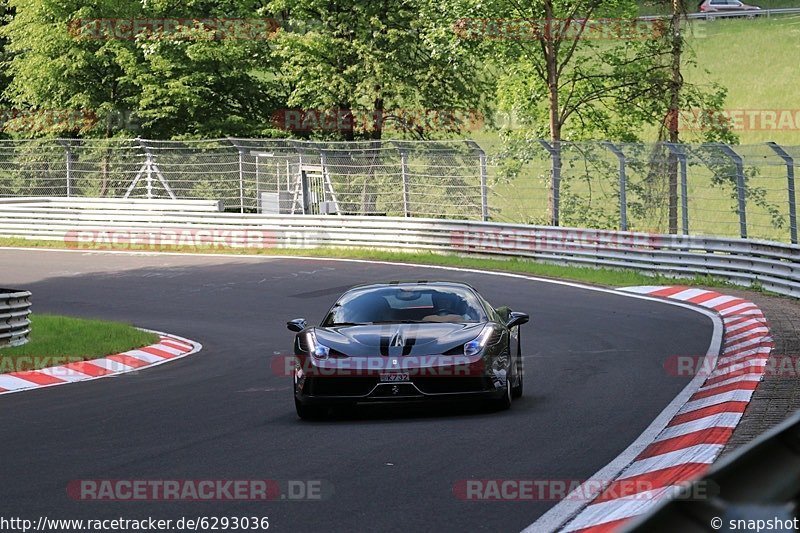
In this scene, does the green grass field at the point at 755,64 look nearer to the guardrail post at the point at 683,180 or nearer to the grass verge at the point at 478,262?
the grass verge at the point at 478,262

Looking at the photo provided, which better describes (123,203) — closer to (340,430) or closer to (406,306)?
(406,306)

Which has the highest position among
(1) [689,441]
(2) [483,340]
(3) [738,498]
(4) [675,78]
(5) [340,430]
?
(4) [675,78]

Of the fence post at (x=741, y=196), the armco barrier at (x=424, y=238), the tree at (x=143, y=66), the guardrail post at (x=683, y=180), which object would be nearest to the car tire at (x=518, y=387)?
the armco barrier at (x=424, y=238)

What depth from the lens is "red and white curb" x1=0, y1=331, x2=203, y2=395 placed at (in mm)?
13946

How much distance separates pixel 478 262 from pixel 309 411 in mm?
17342

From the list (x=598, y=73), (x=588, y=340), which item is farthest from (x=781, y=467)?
(x=598, y=73)

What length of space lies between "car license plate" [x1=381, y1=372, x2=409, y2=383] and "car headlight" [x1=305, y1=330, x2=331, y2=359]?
0.53 m

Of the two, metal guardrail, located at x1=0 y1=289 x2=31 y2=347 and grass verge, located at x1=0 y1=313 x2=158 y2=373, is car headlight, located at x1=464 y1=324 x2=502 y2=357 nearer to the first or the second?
grass verge, located at x1=0 y1=313 x2=158 y2=373

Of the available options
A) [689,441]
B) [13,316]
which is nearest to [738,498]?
[689,441]

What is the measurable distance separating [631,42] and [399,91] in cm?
775

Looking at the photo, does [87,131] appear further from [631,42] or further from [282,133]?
[631,42]

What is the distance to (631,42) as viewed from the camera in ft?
122

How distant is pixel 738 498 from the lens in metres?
1.98

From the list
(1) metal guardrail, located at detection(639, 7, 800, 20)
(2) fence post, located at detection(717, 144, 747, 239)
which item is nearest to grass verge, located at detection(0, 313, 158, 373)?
(2) fence post, located at detection(717, 144, 747, 239)
